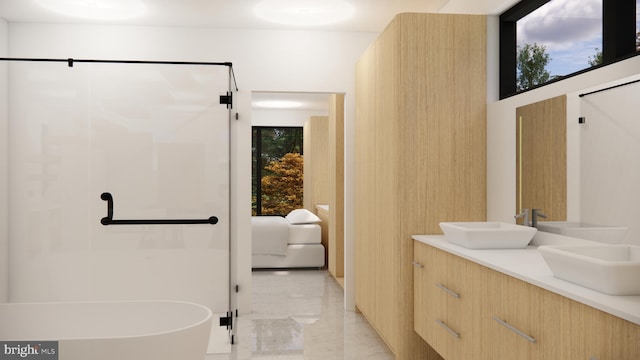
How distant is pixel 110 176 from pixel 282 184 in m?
6.37

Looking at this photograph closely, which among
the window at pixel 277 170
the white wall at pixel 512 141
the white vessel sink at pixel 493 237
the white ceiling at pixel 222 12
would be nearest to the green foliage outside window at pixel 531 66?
the white wall at pixel 512 141

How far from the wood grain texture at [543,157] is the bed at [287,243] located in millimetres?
4081

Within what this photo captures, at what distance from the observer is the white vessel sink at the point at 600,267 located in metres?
1.62

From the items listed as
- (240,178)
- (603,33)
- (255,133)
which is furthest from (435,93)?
(255,133)

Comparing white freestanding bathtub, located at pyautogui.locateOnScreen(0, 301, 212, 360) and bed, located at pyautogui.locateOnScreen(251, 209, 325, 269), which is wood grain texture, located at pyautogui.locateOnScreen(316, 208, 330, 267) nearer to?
bed, located at pyautogui.locateOnScreen(251, 209, 325, 269)

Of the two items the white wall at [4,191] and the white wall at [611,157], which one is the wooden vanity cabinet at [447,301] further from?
the white wall at [4,191]

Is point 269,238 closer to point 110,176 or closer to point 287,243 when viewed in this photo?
point 287,243

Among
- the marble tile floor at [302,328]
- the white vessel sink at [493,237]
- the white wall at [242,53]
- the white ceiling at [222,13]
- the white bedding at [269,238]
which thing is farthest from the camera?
the white bedding at [269,238]

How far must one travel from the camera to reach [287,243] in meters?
6.89

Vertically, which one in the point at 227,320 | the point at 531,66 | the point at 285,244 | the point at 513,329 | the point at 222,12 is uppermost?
the point at 222,12

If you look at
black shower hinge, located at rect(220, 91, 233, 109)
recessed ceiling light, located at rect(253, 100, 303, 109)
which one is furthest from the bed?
black shower hinge, located at rect(220, 91, 233, 109)

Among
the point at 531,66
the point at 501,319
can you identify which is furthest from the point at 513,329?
the point at 531,66

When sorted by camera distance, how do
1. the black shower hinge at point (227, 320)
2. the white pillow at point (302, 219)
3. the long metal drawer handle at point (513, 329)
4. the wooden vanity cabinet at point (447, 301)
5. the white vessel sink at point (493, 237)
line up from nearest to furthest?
the long metal drawer handle at point (513, 329)
the wooden vanity cabinet at point (447, 301)
the white vessel sink at point (493, 237)
the black shower hinge at point (227, 320)
the white pillow at point (302, 219)

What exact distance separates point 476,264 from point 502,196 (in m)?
0.91
